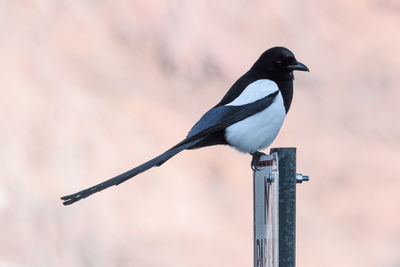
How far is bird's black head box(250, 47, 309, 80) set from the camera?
4.69m

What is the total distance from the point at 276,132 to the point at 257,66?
1.98 feet

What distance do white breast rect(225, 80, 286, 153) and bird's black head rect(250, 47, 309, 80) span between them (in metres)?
0.26

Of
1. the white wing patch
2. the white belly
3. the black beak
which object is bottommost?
the white belly

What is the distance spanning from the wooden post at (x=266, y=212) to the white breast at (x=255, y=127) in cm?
119

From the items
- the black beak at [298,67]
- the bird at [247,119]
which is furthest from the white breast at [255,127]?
the black beak at [298,67]

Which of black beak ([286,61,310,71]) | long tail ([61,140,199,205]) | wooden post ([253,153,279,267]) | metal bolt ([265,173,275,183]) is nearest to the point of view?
wooden post ([253,153,279,267])

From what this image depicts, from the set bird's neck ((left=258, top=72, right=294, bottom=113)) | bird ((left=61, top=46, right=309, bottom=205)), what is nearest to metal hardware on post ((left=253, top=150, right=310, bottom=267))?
bird ((left=61, top=46, right=309, bottom=205))

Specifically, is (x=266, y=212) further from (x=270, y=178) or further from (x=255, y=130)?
(x=255, y=130)

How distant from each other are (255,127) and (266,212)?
1.56m

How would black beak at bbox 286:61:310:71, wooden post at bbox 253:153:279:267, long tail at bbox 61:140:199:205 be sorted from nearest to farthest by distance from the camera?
wooden post at bbox 253:153:279:267 < long tail at bbox 61:140:199:205 < black beak at bbox 286:61:310:71

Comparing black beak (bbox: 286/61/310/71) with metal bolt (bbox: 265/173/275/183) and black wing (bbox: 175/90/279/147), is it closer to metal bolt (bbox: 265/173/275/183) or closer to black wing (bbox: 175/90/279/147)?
black wing (bbox: 175/90/279/147)

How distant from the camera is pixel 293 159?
2.84 metres

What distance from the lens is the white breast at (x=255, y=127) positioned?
441 cm

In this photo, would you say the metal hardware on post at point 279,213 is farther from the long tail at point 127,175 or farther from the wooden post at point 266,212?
the long tail at point 127,175
